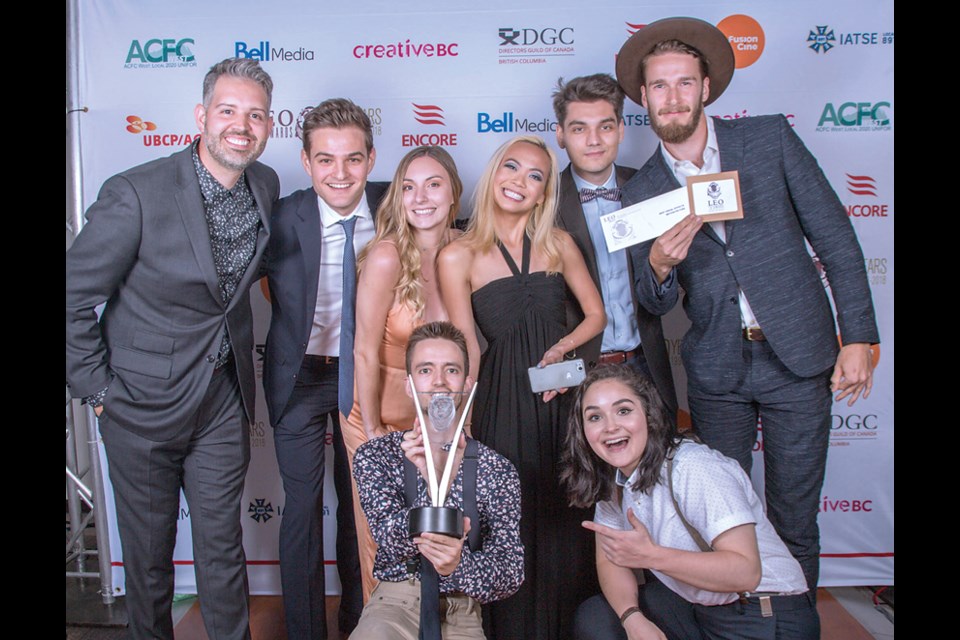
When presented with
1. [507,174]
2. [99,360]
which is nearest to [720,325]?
[507,174]

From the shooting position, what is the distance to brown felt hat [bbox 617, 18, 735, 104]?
2668 millimetres

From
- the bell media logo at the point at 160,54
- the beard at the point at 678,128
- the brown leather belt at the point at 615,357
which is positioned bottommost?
the brown leather belt at the point at 615,357

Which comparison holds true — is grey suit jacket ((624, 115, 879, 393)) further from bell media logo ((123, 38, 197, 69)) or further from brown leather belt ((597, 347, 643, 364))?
bell media logo ((123, 38, 197, 69))

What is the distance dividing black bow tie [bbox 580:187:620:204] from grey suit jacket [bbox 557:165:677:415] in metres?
0.02

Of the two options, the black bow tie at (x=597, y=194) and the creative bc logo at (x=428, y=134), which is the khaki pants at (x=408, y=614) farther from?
the creative bc logo at (x=428, y=134)

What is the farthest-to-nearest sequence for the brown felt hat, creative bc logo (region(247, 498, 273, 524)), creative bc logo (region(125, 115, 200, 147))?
creative bc logo (region(247, 498, 273, 524)), creative bc logo (region(125, 115, 200, 147)), the brown felt hat

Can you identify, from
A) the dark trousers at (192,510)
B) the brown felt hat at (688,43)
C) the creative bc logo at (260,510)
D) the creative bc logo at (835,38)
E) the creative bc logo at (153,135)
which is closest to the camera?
the dark trousers at (192,510)

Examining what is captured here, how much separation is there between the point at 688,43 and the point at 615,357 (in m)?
1.14

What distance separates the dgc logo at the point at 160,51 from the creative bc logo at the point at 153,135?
0.25 m

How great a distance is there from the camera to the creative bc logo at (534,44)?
10.5 ft

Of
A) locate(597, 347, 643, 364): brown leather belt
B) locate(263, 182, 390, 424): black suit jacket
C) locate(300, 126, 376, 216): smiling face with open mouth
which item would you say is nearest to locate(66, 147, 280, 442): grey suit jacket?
locate(263, 182, 390, 424): black suit jacket

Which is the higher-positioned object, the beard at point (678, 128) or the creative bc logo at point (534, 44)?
the creative bc logo at point (534, 44)

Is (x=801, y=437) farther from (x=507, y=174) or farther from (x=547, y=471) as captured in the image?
(x=507, y=174)

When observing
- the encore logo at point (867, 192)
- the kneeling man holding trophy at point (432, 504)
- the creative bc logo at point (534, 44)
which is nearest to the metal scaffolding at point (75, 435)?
the kneeling man holding trophy at point (432, 504)
